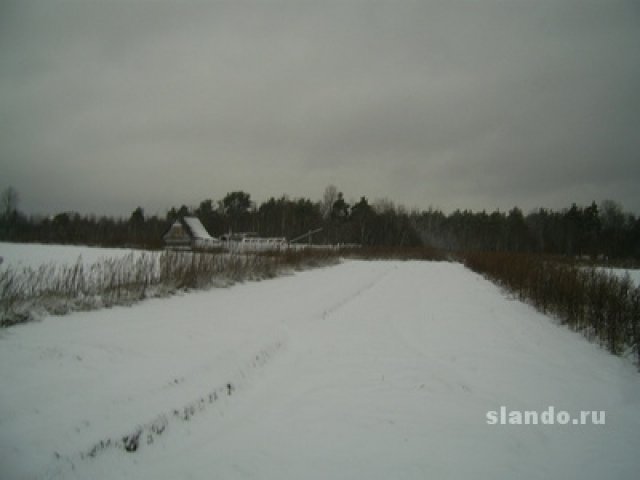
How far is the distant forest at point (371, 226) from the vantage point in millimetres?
67075

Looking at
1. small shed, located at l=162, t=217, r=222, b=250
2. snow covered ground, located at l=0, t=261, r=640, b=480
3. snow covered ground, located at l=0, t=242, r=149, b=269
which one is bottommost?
snow covered ground, located at l=0, t=261, r=640, b=480

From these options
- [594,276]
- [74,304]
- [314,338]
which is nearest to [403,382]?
[314,338]

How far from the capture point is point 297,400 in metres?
3.59

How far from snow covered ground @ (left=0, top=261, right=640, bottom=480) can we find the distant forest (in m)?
63.3

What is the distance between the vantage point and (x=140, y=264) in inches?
379

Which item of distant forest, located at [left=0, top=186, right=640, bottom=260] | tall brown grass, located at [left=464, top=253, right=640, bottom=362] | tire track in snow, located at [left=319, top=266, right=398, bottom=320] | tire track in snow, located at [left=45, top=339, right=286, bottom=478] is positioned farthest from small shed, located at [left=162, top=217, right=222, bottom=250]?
tire track in snow, located at [left=45, top=339, right=286, bottom=478]

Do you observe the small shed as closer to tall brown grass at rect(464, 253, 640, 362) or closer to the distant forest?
the distant forest

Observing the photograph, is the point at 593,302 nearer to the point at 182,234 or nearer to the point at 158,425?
the point at 158,425

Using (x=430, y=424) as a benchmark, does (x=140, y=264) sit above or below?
above

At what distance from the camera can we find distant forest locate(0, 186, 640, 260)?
67.1 m

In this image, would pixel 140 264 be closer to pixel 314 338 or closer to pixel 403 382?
pixel 314 338

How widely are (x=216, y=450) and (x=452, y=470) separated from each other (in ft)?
5.69

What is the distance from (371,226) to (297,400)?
69.8m

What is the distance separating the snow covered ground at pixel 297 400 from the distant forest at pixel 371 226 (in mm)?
63315
